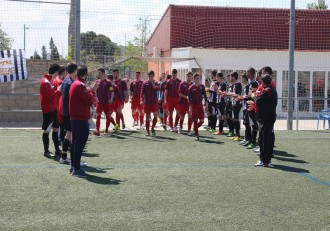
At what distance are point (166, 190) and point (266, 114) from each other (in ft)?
9.81

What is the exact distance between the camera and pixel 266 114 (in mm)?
9711

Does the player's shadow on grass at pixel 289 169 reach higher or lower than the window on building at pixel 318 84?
lower

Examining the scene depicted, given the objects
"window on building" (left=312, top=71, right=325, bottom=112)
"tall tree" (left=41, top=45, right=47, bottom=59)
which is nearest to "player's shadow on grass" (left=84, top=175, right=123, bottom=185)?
"tall tree" (left=41, top=45, right=47, bottom=59)

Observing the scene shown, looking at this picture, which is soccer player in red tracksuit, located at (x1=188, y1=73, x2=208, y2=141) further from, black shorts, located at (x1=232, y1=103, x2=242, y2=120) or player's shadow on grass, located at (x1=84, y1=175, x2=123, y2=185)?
player's shadow on grass, located at (x1=84, y1=175, x2=123, y2=185)

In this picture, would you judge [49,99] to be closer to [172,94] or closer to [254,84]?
[254,84]

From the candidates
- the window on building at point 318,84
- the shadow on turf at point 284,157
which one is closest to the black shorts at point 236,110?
the shadow on turf at point 284,157

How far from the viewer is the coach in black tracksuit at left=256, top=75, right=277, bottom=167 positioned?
9.64 m

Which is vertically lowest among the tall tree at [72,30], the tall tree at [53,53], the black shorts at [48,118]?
the black shorts at [48,118]

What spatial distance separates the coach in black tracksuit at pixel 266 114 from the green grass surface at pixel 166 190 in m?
0.39

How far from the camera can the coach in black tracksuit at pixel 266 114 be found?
9641 millimetres

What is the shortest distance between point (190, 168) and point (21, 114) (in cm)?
976

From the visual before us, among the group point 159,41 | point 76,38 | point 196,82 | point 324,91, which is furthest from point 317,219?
point 159,41

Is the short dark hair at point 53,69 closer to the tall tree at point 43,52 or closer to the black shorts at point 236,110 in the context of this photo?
the black shorts at point 236,110

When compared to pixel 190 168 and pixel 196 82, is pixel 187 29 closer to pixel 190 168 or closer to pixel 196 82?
pixel 196 82
